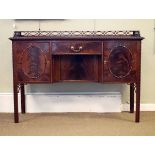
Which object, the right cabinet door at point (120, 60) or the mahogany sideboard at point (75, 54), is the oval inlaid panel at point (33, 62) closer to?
the mahogany sideboard at point (75, 54)

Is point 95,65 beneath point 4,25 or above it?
beneath

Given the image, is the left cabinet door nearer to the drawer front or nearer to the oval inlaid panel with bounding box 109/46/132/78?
the drawer front

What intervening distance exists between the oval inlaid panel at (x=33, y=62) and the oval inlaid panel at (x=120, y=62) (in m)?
0.49

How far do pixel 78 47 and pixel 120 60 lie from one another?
1.04 feet

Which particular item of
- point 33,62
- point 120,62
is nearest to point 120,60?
point 120,62

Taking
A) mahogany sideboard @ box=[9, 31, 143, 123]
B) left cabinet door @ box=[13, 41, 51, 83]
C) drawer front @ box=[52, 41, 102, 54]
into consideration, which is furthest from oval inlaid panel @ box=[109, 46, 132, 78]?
left cabinet door @ box=[13, 41, 51, 83]

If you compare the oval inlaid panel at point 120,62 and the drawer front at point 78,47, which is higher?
the drawer front at point 78,47

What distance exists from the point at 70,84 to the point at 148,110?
741 millimetres

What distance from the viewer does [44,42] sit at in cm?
185

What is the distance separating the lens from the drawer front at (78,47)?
184cm

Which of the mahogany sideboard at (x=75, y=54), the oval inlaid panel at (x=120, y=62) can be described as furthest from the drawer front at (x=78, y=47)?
the oval inlaid panel at (x=120, y=62)

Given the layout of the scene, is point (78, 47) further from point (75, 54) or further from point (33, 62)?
point (33, 62)
